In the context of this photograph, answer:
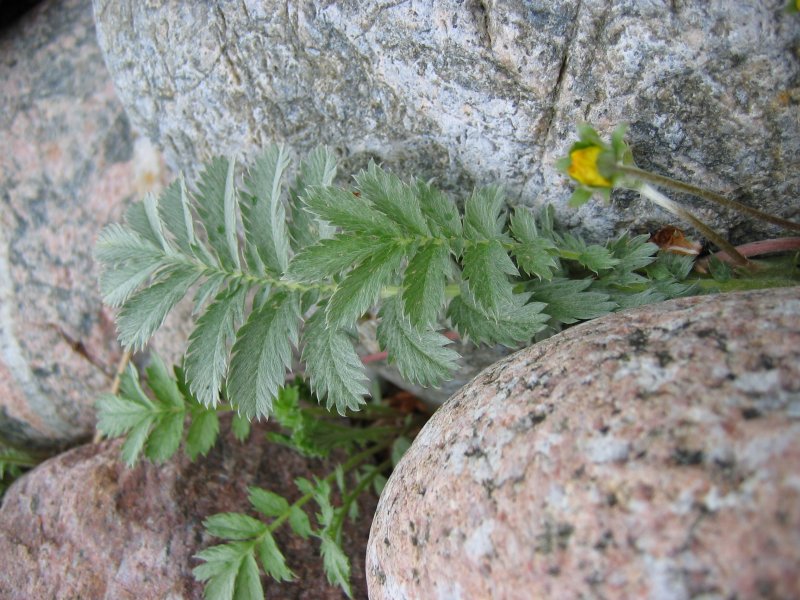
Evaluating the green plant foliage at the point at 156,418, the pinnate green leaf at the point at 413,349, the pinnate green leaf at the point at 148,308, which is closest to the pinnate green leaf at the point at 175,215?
the pinnate green leaf at the point at 148,308

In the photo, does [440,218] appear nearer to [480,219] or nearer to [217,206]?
[480,219]

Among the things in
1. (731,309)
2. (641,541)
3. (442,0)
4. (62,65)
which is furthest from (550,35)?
(62,65)

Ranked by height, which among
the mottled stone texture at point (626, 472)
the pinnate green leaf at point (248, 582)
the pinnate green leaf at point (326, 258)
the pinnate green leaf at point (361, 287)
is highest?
the pinnate green leaf at point (326, 258)

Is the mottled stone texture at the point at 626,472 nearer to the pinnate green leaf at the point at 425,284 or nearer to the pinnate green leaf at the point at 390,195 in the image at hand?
the pinnate green leaf at the point at 425,284

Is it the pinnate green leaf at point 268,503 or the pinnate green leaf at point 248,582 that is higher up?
the pinnate green leaf at point 268,503

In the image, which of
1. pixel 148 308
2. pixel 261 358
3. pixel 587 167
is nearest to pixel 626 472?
pixel 587 167

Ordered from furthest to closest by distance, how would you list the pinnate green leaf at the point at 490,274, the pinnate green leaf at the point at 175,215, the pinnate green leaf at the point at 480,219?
the pinnate green leaf at the point at 175,215, the pinnate green leaf at the point at 480,219, the pinnate green leaf at the point at 490,274
